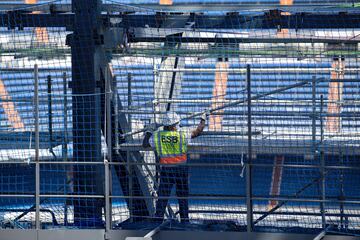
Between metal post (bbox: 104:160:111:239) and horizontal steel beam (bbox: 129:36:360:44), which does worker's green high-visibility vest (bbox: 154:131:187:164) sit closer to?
metal post (bbox: 104:160:111:239)

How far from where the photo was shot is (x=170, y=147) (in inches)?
496

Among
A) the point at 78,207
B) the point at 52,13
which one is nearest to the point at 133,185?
the point at 78,207

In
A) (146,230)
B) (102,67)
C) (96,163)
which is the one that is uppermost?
(102,67)

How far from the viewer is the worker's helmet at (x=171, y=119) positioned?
12.8 meters

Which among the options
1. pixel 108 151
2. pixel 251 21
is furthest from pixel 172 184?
pixel 251 21

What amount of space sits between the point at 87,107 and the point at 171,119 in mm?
1072

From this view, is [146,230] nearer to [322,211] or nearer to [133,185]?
[133,185]

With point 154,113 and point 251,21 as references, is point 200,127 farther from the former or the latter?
point 251,21

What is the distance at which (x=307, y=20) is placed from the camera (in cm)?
1276

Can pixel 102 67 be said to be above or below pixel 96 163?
above

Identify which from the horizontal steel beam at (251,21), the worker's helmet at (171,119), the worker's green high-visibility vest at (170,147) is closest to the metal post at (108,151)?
the worker's green high-visibility vest at (170,147)

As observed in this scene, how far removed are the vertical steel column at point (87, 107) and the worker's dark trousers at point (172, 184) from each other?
2.44 ft

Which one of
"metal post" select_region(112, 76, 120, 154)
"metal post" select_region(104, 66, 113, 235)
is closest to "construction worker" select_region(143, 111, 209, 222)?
"metal post" select_region(112, 76, 120, 154)

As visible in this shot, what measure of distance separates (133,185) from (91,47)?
190 cm
